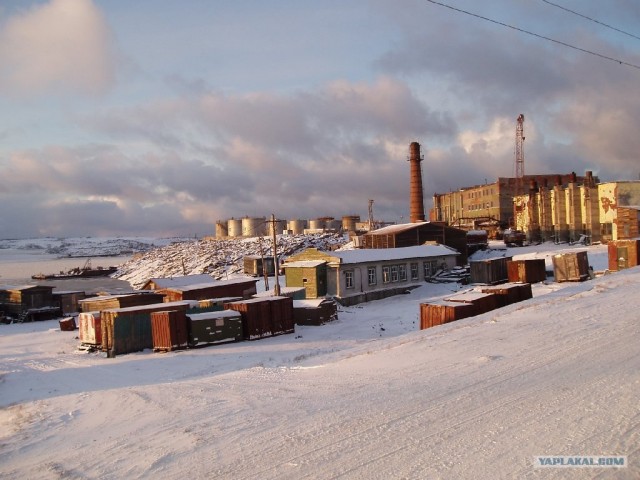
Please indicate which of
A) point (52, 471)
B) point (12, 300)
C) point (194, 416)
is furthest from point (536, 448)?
point (12, 300)

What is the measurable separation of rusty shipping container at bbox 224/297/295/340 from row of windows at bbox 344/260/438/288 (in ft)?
36.6

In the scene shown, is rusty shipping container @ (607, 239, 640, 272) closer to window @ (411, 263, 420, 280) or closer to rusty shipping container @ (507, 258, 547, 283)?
rusty shipping container @ (507, 258, 547, 283)

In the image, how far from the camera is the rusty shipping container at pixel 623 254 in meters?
33.1

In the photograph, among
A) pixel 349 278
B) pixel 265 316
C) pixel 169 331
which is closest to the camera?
pixel 169 331

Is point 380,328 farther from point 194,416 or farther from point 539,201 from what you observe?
point 539,201

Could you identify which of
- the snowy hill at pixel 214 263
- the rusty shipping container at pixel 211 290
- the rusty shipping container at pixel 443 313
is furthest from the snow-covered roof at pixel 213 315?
the snowy hill at pixel 214 263

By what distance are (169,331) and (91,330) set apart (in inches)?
189

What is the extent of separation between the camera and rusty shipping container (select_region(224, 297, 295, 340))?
2509 centimetres

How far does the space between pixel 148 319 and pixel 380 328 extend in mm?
11394

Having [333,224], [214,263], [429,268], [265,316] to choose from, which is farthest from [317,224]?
[265,316]

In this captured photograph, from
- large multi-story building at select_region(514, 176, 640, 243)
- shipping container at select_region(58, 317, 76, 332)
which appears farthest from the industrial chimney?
shipping container at select_region(58, 317, 76, 332)

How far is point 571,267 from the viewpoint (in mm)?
33938

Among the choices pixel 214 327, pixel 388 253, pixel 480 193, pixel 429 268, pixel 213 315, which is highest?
pixel 480 193

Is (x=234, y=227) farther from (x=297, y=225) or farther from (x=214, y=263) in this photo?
(x=214, y=263)
